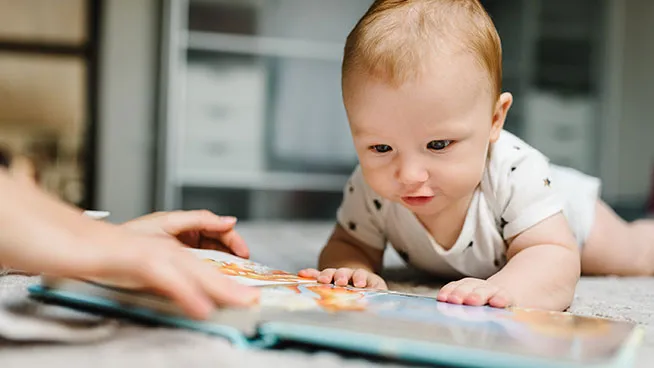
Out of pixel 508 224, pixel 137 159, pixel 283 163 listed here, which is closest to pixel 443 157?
pixel 508 224

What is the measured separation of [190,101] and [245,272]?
2.12m

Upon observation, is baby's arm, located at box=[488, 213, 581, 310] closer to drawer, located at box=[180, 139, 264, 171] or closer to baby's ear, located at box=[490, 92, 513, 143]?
baby's ear, located at box=[490, 92, 513, 143]

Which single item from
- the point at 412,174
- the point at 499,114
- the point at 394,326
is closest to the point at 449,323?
the point at 394,326

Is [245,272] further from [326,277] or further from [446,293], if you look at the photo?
[446,293]

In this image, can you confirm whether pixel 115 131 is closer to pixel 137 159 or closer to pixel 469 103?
pixel 137 159

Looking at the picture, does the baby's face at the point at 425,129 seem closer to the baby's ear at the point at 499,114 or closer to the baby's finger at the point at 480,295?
the baby's ear at the point at 499,114

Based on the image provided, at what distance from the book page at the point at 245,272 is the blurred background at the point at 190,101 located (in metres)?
2.00

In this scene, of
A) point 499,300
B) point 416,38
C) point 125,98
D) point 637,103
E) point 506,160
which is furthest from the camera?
point 637,103

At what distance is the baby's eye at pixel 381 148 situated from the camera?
79 centimetres

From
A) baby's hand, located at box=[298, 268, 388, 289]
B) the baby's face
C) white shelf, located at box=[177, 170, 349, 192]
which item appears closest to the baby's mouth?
the baby's face

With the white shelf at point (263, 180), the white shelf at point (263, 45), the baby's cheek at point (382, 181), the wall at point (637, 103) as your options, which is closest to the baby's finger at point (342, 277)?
the baby's cheek at point (382, 181)

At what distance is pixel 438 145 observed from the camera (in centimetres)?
78

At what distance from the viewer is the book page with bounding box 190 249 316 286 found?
2.32 feet

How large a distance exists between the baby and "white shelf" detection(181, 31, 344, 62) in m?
1.95
